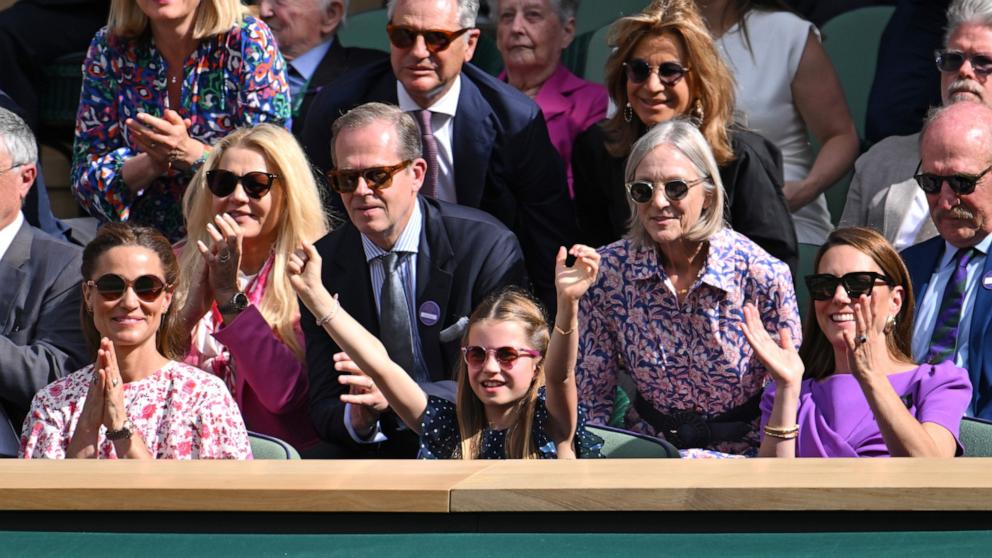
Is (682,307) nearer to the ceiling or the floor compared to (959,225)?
nearer to the floor

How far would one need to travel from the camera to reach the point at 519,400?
3625 mm

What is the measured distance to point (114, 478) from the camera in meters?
2.51

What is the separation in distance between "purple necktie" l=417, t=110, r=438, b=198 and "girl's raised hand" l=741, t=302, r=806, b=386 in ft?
4.17

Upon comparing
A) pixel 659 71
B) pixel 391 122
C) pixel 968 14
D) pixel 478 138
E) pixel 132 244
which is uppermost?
pixel 968 14

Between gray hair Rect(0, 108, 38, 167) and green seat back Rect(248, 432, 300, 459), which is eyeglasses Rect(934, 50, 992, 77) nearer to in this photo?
green seat back Rect(248, 432, 300, 459)

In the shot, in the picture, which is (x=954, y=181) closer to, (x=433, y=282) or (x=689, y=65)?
(x=689, y=65)

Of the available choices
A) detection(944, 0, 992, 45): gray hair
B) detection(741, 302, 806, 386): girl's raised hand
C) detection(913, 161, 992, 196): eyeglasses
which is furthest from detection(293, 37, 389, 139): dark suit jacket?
detection(741, 302, 806, 386): girl's raised hand

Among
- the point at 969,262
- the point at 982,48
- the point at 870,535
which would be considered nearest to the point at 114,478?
the point at 870,535

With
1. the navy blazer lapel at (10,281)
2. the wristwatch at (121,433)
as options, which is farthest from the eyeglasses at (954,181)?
the navy blazer lapel at (10,281)

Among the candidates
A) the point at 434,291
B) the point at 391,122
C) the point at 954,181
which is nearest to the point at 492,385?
A: the point at 434,291

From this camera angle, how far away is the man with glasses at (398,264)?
4.05m

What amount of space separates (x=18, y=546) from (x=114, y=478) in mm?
181

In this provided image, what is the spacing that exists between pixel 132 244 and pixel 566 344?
111cm

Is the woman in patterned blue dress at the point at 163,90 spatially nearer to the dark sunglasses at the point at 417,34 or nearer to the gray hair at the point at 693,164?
the dark sunglasses at the point at 417,34
